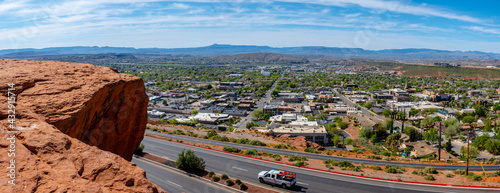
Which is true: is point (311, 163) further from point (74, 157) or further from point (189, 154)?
point (74, 157)

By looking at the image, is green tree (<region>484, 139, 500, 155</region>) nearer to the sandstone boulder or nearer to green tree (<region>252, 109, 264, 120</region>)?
green tree (<region>252, 109, 264, 120</region>)

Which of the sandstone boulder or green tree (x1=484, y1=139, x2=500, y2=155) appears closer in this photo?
the sandstone boulder

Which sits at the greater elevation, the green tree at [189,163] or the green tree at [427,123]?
the green tree at [189,163]

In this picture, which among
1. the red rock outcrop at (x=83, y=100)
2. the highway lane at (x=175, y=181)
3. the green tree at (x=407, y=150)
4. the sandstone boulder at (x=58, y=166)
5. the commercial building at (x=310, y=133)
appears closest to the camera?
the sandstone boulder at (x=58, y=166)

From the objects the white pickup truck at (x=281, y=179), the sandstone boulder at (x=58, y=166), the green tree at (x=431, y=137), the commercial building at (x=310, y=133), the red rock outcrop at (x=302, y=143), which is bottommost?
the green tree at (x=431, y=137)

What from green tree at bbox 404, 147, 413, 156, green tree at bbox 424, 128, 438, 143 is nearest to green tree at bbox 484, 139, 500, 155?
green tree at bbox 424, 128, 438, 143

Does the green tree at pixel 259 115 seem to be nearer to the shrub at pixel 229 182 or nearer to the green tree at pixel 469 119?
the green tree at pixel 469 119

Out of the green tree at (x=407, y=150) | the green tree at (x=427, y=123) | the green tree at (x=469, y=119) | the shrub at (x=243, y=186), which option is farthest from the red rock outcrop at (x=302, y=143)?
the green tree at (x=469, y=119)

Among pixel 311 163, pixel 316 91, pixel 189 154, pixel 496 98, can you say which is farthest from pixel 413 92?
pixel 189 154
